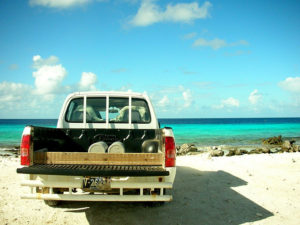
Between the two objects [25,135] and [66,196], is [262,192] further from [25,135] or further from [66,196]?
[25,135]

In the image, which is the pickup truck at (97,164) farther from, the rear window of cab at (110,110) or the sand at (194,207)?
the rear window of cab at (110,110)

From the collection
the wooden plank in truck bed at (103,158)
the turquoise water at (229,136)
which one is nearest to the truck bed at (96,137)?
the wooden plank in truck bed at (103,158)

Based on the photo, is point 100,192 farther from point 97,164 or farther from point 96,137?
point 96,137

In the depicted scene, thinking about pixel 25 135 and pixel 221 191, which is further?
pixel 221 191

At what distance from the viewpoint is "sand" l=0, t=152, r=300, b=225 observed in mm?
4203

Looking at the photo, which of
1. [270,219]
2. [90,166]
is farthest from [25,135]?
[270,219]

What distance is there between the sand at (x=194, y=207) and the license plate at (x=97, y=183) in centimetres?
91

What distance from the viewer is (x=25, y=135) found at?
3.61 meters

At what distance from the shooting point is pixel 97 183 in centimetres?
347

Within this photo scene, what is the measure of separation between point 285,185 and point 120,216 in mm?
4465

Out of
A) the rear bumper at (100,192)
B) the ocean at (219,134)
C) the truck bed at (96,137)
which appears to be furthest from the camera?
the ocean at (219,134)

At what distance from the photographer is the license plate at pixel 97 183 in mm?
3443

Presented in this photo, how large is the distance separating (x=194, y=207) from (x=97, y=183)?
2240mm

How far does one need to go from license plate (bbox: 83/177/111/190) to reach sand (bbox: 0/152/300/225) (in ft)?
2.98
